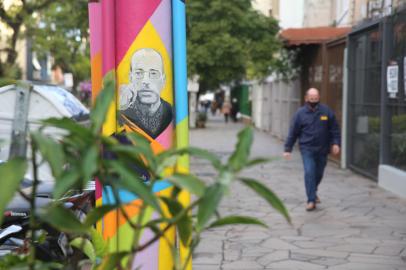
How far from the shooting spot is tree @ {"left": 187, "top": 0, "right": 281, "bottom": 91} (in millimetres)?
25953

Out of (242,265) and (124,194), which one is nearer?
(124,194)

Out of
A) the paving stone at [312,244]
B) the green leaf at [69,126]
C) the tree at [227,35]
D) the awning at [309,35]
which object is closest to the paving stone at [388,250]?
the paving stone at [312,244]

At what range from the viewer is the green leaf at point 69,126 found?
190 centimetres

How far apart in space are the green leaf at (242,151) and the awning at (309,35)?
57.4ft

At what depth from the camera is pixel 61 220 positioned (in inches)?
75.9

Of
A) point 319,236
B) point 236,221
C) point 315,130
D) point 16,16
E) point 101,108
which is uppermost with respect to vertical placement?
point 16,16

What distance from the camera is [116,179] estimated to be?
1.91 meters

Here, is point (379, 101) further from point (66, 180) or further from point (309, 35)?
point (66, 180)

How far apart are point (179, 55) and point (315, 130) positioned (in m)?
6.04

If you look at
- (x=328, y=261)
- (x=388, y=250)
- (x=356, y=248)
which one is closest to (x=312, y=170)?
(x=356, y=248)

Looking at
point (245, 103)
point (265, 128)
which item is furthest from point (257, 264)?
point (245, 103)

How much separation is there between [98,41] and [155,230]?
95.1 inches

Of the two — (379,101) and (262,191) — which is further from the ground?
(262,191)

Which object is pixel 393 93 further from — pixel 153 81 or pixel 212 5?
pixel 212 5
